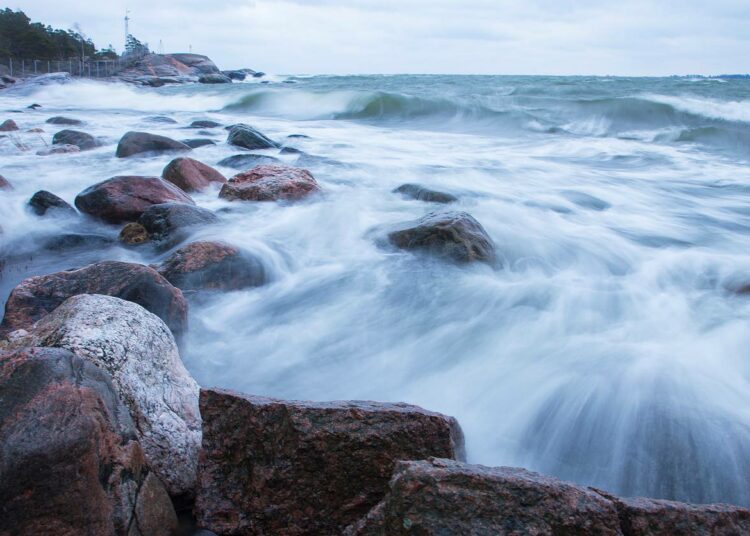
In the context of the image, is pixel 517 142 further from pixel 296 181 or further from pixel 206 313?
pixel 206 313

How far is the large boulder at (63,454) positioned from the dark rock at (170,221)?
3545 millimetres

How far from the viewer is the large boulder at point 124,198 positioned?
225 inches

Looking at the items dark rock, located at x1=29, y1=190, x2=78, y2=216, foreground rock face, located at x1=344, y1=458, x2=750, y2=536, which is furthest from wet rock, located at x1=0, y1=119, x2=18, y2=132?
foreground rock face, located at x1=344, y1=458, x2=750, y2=536

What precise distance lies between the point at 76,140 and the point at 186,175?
14.2 feet

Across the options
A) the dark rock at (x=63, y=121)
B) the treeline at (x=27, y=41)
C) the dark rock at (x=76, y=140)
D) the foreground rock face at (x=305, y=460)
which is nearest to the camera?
the foreground rock face at (x=305, y=460)

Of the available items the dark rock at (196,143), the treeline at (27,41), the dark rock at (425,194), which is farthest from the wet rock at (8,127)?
the treeline at (27,41)

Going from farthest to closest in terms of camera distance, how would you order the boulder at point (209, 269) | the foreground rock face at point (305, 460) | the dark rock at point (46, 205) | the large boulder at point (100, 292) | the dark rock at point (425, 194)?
1. the dark rock at point (425, 194)
2. the dark rock at point (46, 205)
3. the boulder at point (209, 269)
4. the large boulder at point (100, 292)
5. the foreground rock face at point (305, 460)

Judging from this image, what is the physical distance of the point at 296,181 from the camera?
6.99 metres

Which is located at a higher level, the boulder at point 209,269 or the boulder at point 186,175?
the boulder at point 186,175

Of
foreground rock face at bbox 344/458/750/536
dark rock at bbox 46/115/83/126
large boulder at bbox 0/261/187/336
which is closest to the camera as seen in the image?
foreground rock face at bbox 344/458/750/536

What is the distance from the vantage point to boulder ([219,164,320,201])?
6.64 m

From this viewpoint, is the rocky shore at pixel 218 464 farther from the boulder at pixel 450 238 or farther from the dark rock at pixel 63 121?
the dark rock at pixel 63 121

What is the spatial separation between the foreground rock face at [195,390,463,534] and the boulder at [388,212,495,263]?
2.96m

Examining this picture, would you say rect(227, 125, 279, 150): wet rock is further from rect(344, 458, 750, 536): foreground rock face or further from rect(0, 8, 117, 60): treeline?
rect(0, 8, 117, 60): treeline
